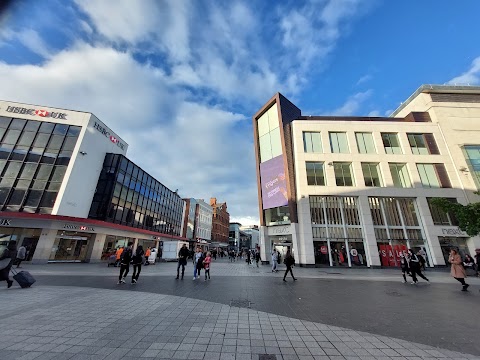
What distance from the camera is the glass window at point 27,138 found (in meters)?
24.0

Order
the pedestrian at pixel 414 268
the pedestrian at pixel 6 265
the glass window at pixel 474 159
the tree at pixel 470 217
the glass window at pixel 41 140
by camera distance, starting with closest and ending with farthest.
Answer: the pedestrian at pixel 6 265, the pedestrian at pixel 414 268, the tree at pixel 470 217, the glass window at pixel 41 140, the glass window at pixel 474 159

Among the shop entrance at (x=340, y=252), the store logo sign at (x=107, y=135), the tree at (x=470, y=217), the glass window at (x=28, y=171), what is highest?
the store logo sign at (x=107, y=135)

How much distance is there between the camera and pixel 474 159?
1003 inches

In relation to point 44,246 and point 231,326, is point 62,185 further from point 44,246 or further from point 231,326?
point 231,326

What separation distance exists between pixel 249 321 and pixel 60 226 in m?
25.6

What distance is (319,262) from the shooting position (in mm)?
22609

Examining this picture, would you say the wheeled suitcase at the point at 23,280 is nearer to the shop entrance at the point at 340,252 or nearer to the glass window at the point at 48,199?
the glass window at the point at 48,199

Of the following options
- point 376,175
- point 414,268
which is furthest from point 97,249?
point 376,175

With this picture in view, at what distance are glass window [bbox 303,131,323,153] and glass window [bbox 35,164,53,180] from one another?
29.5 metres

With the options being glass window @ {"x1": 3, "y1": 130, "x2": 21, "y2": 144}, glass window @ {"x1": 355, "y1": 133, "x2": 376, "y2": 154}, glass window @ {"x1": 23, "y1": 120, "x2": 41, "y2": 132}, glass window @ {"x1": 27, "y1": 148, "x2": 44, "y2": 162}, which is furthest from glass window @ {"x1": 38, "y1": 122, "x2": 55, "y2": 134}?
glass window @ {"x1": 355, "y1": 133, "x2": 376, "y2": 154}

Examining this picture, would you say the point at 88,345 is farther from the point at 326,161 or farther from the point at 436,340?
the point at 326,161

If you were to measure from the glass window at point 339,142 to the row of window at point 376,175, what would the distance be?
1741 millimetres

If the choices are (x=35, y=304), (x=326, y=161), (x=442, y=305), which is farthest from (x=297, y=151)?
(x=35, y=304)

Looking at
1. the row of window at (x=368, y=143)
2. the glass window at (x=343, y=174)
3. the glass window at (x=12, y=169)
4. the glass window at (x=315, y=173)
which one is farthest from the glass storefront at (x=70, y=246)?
the glass window at (x=343, y=174)
